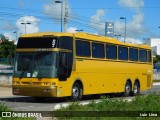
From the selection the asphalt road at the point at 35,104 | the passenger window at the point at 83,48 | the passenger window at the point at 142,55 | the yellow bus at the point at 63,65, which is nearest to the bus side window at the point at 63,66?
the yellow bus at the point at 63,65

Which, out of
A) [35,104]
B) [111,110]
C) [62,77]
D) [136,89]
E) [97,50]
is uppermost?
[97,50]

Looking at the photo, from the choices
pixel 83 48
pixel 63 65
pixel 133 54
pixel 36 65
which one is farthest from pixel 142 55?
pixel 36 65

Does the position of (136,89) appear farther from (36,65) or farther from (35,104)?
(35,104)

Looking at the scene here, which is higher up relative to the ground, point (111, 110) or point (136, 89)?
point (136, 89)

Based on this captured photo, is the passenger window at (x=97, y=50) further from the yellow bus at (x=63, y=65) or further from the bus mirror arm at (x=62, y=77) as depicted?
the bus mirror arm at (x=62, y=77)

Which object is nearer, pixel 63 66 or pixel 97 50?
pixel 63 66

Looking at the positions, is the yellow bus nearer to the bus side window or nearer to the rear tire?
the bus side window

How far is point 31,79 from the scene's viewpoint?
2188 cm

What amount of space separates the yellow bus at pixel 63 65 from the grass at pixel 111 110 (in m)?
4.82

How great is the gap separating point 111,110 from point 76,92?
8.34 metres

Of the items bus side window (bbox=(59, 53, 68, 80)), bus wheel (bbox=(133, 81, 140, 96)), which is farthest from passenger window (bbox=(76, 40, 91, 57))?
bus wheel (bbox=(133, 81, 140, 96))

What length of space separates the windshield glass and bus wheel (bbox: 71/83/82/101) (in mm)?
1796

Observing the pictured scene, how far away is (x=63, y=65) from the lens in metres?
21.8

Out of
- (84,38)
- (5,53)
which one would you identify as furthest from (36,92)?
(5,53)
